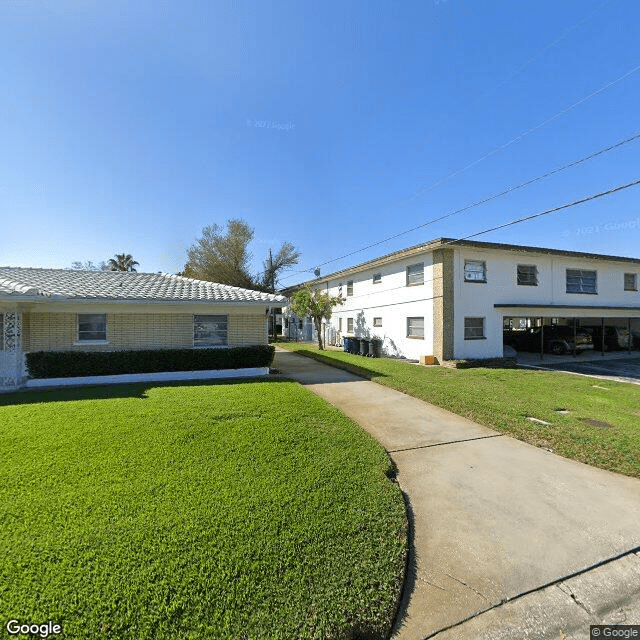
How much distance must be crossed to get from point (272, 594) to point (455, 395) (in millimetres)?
7470

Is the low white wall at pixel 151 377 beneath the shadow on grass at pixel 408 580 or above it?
above

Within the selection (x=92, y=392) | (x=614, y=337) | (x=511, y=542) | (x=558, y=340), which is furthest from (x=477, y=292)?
(x=92, y=392)

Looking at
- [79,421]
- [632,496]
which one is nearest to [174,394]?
[79,421]

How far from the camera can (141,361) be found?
10336mm

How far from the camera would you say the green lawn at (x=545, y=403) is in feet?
17.3

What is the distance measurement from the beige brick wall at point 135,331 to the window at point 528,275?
1275cm

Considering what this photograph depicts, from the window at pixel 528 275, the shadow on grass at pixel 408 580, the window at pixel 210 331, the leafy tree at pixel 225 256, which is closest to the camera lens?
the shadow on grass at pixel 408 580

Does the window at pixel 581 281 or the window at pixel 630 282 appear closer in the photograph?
the window at pixel 581 281

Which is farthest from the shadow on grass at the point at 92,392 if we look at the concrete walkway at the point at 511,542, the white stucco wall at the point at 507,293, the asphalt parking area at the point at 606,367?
the asphalt parking area at the point at 606,367

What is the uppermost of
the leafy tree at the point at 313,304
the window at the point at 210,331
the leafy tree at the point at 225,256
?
the leafy tree at the point at 225,256

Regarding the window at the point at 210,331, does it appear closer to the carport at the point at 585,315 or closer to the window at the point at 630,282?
the carport at the point at 585,315

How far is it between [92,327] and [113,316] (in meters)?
0.77

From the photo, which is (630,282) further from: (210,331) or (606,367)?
(210,331)

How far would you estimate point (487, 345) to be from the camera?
14922 millimetres
